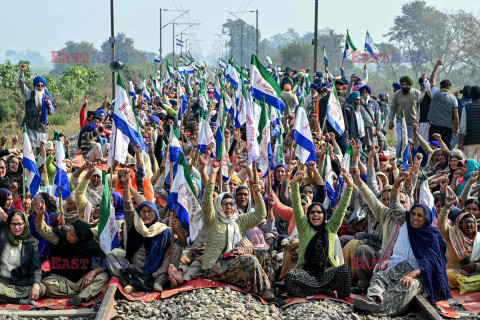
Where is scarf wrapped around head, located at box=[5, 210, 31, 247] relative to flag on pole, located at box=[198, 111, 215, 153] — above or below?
below

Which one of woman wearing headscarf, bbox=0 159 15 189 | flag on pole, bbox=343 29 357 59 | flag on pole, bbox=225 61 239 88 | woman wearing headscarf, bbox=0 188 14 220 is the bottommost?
woman wearing headscarf, bbox=0 188 14 220

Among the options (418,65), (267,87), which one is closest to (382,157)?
(267,87)

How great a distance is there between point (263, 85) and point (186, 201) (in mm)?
2622

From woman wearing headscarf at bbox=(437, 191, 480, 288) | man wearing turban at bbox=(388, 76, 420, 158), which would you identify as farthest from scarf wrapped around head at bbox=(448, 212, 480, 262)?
man wearing turban at bbox=(388, 76, 420, 158)

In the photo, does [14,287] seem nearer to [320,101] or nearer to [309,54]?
[320,101]

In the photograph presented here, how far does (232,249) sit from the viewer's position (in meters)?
7.70

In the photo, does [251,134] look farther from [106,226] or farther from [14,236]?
[14,236]

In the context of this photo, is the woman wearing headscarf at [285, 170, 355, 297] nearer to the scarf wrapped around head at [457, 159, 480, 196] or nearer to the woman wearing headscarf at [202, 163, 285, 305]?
the woman wearing headscarf at [202, 163, 285, 305]

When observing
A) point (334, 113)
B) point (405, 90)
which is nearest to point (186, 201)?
point (334, 113)

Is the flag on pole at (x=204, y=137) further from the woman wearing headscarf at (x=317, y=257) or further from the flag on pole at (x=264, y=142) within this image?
the woman wearing headscarf at (x=317, y=257)

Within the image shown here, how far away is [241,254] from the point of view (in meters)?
7.60

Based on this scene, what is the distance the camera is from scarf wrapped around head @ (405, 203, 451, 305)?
715 centimetres

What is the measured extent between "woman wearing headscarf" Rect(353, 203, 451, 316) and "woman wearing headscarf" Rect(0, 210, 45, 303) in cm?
330

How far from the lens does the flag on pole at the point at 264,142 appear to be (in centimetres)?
967
